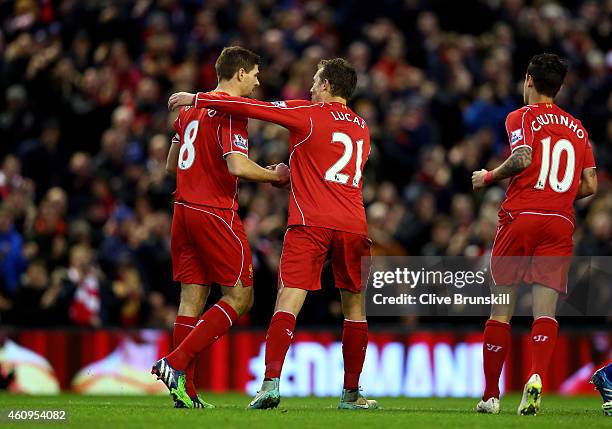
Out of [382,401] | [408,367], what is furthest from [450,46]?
[382,401]

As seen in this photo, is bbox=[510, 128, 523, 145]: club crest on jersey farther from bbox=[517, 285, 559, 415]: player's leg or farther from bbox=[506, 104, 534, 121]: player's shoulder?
bbox=[517, 285, 559, 415]: player's leg

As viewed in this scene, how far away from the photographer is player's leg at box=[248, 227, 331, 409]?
27.2ft

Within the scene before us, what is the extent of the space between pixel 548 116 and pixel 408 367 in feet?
17.0

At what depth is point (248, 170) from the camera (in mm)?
8398

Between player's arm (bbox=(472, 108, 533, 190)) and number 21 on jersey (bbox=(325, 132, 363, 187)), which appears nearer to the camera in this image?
player's arm (bbox=(472, 108, 533, 190))

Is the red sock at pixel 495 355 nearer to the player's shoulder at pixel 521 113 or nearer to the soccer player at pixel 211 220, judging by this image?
the player's shoulder at pixel 521 113

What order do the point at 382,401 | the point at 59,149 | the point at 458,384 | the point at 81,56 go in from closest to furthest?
1. the point at 382,401
2. the point at 458,384
3. the point at 59,149
4. the point at 81,56

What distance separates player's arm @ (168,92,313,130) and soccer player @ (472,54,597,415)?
139cm

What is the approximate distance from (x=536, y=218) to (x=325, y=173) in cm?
155

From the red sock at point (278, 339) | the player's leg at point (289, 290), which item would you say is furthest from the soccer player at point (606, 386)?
the red sock at point (278, 339)

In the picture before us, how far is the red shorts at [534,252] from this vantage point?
8.66 meters

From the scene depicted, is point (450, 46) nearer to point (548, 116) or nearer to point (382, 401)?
point (382, 401)

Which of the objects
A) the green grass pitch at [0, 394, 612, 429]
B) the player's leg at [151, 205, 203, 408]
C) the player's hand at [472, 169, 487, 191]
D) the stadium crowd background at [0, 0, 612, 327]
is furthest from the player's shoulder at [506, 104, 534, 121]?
the stadium crowd background at [0, 0, 612, 327]

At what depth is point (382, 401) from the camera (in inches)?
456
